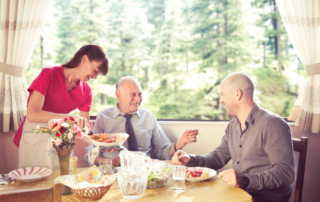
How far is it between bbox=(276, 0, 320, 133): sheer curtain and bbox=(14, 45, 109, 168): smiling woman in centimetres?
172

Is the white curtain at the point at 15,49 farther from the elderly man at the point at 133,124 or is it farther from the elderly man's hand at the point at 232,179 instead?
the elderly man's hand at the point at 232,179

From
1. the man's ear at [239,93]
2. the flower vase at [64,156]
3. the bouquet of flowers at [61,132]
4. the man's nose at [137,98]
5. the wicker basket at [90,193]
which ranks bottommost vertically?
the wicker basket at [90,193]

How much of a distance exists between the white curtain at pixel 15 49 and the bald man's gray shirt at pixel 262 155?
72.4 inches

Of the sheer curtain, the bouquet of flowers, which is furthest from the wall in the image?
the bouquet of flowers

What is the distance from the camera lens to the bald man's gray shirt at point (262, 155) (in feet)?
4.78

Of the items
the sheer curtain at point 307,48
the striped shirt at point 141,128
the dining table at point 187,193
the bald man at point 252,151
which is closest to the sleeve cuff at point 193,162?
the bald man at point 252,151

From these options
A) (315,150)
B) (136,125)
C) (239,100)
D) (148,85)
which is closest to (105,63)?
(136,125)

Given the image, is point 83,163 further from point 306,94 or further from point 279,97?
point 279,97

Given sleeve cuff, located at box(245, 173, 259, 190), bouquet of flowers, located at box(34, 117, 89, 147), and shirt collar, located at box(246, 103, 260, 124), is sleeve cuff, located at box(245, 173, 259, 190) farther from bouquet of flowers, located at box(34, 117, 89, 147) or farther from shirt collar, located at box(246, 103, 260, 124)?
bouquet of flowers, located at box(34, 117, 89, 147)

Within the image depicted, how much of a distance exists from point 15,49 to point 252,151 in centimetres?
228

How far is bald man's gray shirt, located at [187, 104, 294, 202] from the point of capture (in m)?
1.46

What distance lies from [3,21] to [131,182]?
2.25 meters

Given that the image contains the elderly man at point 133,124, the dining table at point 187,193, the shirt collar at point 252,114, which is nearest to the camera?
the dining table at point 187,193

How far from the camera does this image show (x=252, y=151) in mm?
1665
